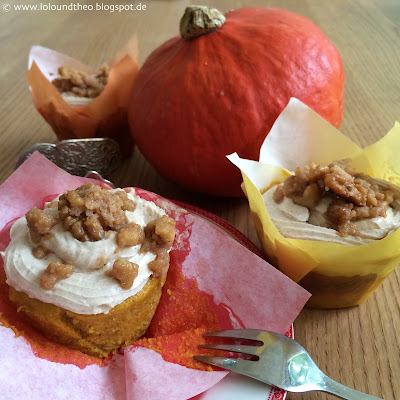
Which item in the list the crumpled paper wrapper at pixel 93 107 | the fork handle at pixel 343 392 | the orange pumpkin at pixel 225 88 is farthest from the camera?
the crumpled paper wrapper at pixel 93 107

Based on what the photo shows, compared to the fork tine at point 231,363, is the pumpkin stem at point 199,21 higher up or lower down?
higher up

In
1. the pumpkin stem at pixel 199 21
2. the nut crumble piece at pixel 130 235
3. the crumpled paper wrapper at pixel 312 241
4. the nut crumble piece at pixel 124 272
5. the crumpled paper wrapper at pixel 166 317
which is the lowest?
the crumpled paper wrapper at pixel 166 317

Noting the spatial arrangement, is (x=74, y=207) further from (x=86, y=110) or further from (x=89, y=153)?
(x=86, y=110)

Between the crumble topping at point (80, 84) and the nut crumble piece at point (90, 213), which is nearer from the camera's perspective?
the nut crumble piece at point (90, 213)

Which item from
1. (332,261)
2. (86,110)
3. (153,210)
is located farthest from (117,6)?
(332,261)

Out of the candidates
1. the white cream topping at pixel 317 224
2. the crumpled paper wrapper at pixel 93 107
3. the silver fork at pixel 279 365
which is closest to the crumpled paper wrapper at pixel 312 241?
the white cream topping at pixel 317 224

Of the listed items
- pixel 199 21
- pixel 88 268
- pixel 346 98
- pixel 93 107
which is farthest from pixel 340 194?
pixel 346 98

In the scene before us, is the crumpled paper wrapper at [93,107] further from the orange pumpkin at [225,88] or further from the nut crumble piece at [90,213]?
the nut crumble piece at [90,213]
